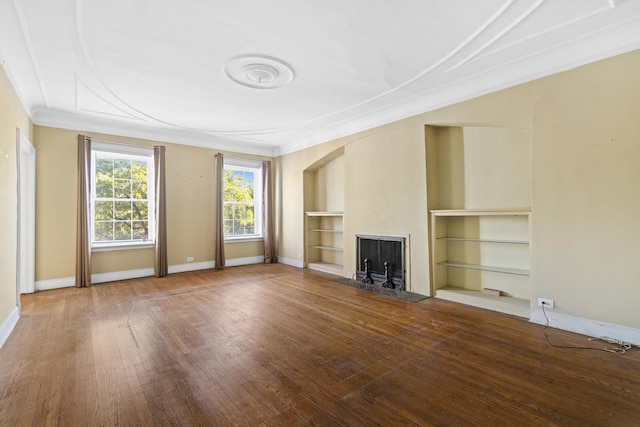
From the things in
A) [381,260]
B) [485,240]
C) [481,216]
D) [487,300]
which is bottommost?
[487,300]

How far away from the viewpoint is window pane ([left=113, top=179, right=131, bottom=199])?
5699 mm

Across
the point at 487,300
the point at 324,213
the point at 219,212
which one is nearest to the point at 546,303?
the point at 487,300

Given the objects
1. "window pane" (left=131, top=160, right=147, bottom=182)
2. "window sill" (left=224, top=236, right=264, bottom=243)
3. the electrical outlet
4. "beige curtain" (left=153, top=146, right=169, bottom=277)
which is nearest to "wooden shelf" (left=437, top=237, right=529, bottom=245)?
the electrical outlet

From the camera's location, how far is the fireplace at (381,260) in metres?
4.84

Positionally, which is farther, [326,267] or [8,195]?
[326,267]

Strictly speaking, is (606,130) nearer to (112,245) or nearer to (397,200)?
(397,200)

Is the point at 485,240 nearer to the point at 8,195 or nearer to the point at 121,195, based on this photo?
the point at 8,195

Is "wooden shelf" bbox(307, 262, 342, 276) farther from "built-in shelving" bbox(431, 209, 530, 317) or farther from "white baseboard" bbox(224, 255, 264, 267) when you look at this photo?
"built-in shelving" bbox(431, 209, 530, 317)

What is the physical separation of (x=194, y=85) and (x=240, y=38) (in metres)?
1.37

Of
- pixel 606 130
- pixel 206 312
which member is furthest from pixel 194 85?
pixel 606 130

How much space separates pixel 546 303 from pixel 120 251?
666 centimetres

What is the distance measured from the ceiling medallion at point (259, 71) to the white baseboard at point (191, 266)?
415cm

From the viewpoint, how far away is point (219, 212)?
671 centimetres

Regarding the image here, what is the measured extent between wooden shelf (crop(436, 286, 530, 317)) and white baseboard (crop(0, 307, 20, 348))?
199 inches
